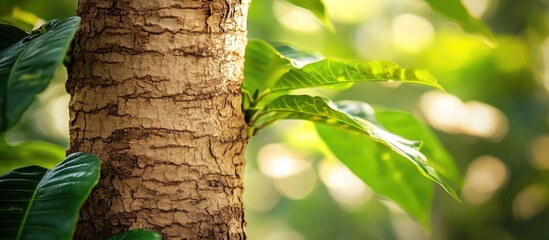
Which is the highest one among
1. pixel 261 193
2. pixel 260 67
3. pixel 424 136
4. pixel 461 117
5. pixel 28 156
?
pixel 260 67

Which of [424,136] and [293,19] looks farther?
[293,19]

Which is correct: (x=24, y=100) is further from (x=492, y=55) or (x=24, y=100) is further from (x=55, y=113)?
(x=492, y=55)

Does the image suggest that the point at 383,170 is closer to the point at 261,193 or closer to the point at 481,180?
the point at 481,180

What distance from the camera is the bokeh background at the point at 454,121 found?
3.03 metres

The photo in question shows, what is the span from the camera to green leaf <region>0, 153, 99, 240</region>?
634 millimetres

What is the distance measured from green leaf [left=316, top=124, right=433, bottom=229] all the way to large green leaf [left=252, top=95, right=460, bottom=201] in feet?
0.49

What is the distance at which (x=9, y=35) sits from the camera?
785 millimetres

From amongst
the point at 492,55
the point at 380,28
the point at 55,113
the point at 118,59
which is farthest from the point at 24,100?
the point at 380,28

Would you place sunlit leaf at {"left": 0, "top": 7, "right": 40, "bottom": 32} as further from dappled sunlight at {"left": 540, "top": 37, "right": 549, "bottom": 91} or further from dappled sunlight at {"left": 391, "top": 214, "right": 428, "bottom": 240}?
dappled sunlight at {"left": 540, "top": 37, "right": 549, "bottom": 91}

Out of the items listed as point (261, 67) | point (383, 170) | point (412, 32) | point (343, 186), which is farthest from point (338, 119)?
point (412, 32)

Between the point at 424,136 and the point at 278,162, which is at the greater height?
the point at 424,136

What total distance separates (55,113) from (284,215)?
1221 mm

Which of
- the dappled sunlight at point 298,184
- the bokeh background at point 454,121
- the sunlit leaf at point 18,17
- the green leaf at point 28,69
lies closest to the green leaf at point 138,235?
the green leaf at point 28,69

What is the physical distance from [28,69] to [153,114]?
0.56 ft
